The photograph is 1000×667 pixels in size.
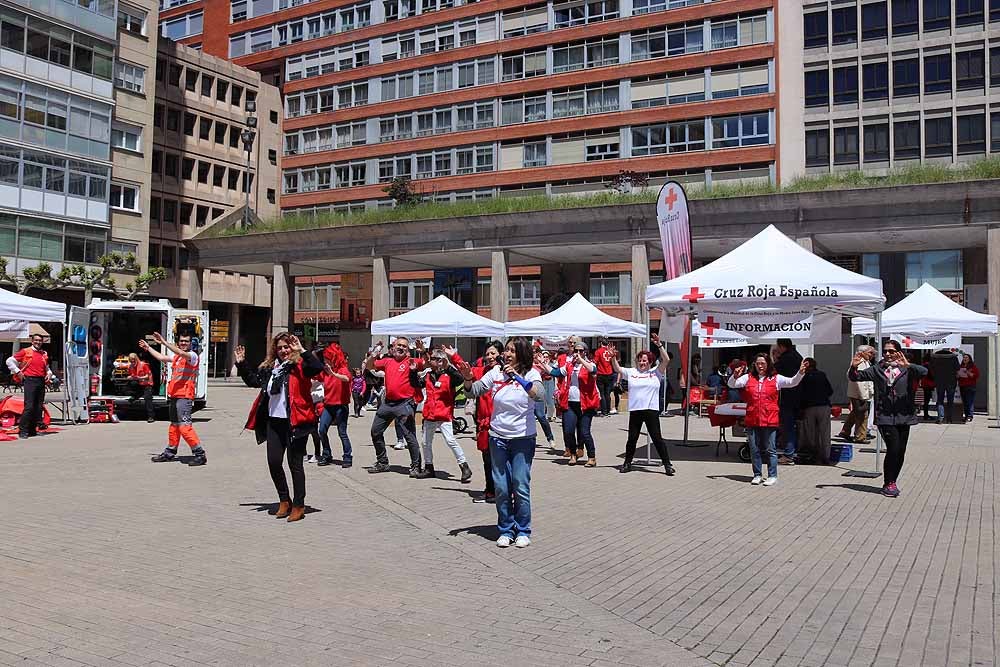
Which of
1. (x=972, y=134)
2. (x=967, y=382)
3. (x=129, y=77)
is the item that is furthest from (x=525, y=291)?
(x=967, y=382)

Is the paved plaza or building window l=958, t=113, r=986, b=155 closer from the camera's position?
the paved plaza

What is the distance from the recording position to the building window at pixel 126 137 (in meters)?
48.3

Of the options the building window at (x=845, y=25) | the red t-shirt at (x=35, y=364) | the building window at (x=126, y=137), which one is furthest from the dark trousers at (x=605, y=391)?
the building window at (x=126, y=137)

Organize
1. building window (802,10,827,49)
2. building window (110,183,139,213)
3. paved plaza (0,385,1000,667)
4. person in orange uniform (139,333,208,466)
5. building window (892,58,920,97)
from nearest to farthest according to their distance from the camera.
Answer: paved plaza (0,385,1000,667) → person in orange uniform (139,333,208,466) → building window (892,58,920,97) → building window (802,10,827,49) → building window (110,183,139,213)

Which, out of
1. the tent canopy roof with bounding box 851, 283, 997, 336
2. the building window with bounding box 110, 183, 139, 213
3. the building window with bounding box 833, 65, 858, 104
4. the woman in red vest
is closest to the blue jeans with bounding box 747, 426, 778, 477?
the woman in red vest

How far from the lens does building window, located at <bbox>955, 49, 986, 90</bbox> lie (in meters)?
42.4

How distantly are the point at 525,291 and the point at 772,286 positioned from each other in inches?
1561

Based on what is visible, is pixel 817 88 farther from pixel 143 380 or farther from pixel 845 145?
pixel 143 380

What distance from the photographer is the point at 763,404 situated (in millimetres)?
11609

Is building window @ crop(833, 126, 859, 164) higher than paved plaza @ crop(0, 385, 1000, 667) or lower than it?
higher

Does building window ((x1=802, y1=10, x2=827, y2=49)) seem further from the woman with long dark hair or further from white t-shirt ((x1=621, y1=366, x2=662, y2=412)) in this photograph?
the woman with long dark hair

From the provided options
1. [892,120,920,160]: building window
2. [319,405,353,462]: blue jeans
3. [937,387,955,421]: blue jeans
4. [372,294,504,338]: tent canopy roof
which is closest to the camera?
[319,405,353,462]: blue jeans

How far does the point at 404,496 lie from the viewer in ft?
34.2

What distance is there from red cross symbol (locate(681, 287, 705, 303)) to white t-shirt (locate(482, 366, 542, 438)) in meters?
6.71
